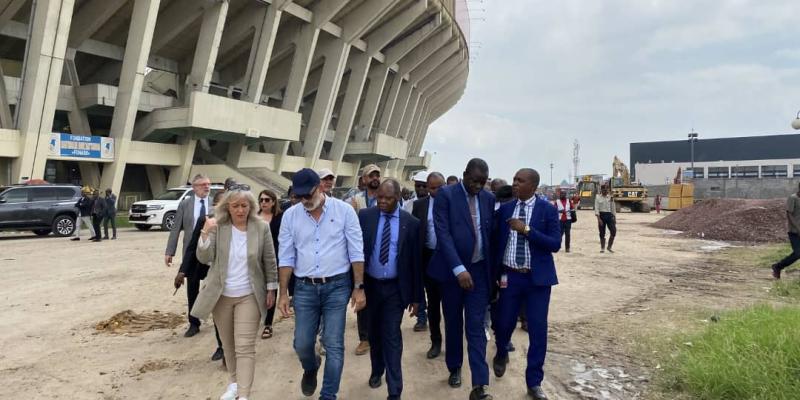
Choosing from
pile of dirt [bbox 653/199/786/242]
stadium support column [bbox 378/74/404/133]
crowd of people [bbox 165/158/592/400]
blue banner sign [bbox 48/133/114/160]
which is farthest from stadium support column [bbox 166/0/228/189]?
crowd of people [bbox 165/158/592/400]

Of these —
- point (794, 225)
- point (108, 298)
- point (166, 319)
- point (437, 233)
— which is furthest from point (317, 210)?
point (794, 225)

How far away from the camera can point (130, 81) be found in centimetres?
2358

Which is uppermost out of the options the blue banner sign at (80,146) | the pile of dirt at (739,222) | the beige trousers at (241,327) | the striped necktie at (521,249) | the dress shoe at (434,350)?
the blue banner sign at (80,146)

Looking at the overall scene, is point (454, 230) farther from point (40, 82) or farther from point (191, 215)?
point (40, 82)

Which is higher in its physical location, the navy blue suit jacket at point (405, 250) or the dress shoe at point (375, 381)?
the navy blue suit jacket at point (405, 250)

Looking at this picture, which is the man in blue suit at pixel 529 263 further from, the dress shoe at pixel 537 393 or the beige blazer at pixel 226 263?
the beige blazer at pixel 226 263

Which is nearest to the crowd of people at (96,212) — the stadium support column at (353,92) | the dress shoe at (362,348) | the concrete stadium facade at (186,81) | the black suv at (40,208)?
the black suv at (40,208)

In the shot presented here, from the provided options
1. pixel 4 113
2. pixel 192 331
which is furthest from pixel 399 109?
pixel 192 331

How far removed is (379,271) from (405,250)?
0.25 meters

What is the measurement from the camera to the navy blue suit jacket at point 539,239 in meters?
3.95

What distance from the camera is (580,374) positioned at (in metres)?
4.44

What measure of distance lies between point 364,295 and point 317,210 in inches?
27.4

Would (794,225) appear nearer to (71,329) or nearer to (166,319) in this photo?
(166,319)

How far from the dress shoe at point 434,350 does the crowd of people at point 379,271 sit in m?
0.59
